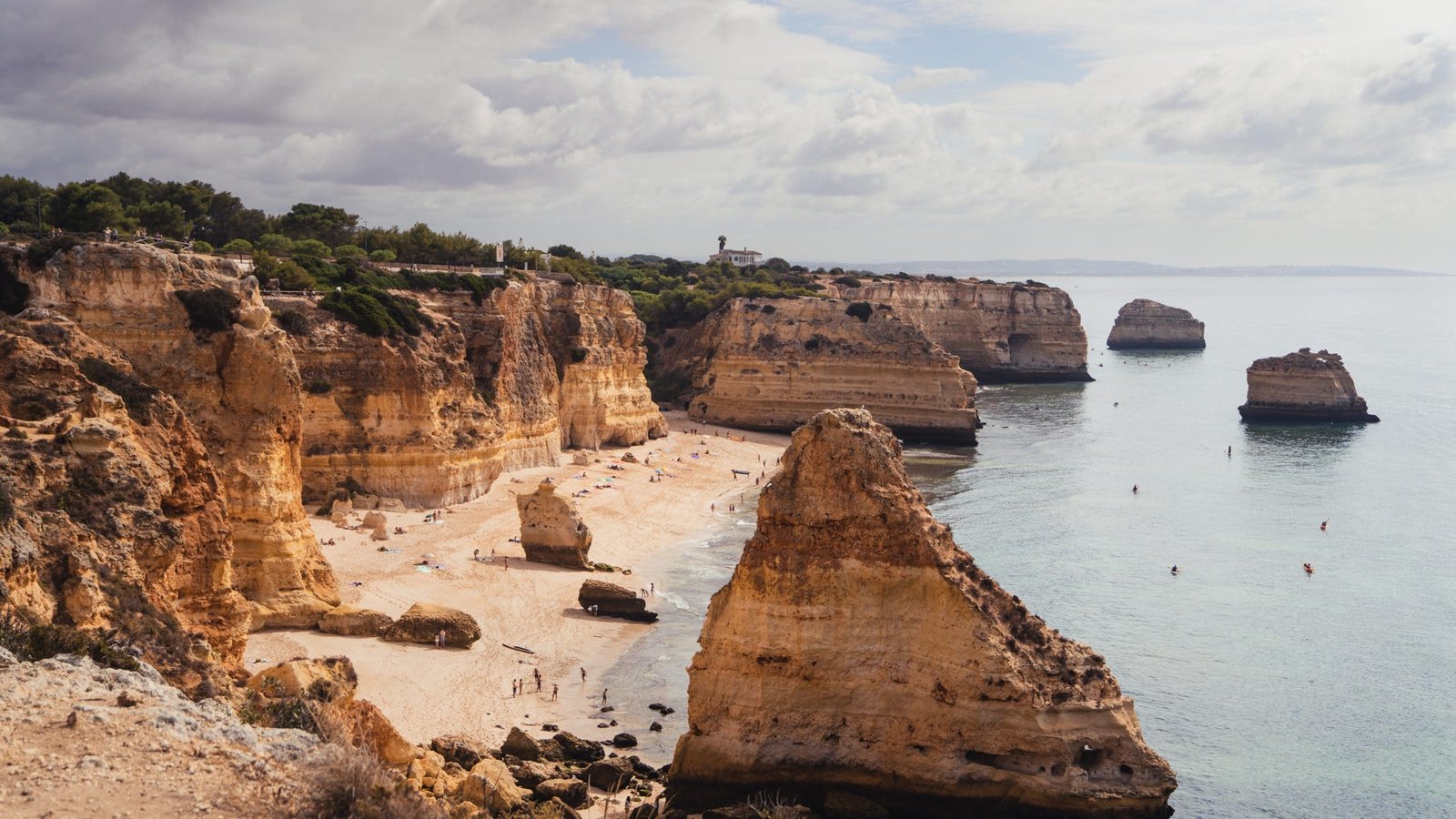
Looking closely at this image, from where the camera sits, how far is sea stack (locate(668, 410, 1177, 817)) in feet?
64.2

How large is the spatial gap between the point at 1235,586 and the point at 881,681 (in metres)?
27.0

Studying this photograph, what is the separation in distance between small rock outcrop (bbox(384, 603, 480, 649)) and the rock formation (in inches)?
353

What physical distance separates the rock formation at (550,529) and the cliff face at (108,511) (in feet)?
67.3

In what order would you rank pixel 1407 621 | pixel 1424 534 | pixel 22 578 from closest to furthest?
1. pixel 22 578
2. pixel 1407 621
3. pixel 1424 534

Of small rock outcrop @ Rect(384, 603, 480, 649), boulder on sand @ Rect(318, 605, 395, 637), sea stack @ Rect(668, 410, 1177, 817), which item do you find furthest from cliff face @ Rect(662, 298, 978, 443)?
sea stack @ Rect(668, 410, 1177, 817)

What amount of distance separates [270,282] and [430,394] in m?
6.78

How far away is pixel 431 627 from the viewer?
1209 inches

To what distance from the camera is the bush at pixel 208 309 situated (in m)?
25.9

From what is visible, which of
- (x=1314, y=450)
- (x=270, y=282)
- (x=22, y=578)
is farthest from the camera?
→ (x=1314, y=450)

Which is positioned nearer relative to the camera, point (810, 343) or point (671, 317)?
point (810, 343)

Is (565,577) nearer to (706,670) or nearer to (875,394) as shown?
(706,670)

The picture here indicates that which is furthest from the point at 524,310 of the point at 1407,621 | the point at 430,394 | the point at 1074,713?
the point at 1074,713

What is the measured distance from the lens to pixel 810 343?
82625 mm

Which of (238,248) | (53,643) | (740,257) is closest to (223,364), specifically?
(53,643)
